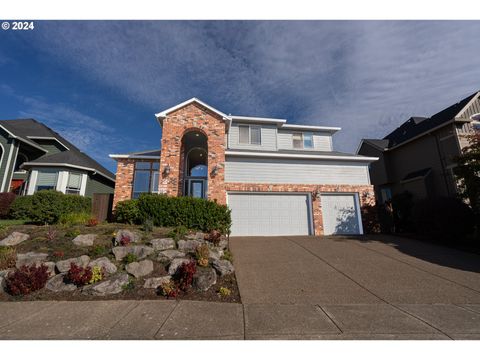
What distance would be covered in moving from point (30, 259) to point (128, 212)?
363cm

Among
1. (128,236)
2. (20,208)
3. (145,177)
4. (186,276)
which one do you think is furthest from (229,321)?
(20,208)

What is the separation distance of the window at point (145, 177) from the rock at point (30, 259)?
6266 mm

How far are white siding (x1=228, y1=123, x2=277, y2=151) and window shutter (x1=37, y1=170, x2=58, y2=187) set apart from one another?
476 inches

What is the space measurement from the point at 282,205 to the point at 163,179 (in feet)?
21.4

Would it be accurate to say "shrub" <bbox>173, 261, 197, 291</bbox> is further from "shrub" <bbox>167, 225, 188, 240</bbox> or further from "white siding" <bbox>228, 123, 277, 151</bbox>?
"white siding" <bbox>228, 123, 277, 151</bbox>

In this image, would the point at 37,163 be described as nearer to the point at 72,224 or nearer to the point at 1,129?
the point at 1,129

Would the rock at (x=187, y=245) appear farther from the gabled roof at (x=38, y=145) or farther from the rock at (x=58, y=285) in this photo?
the gabled roof at (x=38, y=145)

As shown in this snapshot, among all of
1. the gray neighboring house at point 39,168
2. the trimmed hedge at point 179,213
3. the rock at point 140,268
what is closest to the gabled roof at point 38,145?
the gray neighboring house at point 39,168

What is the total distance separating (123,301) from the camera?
4.86m

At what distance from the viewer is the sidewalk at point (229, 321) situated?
3428 mm

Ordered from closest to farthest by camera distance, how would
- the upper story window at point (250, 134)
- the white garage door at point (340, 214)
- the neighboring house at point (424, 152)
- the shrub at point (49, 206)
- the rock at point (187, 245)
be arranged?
the rock at point (187, 245)
the shrub at point (49, 206)
the white garage door at point (340, 214)
the neighboring house at point (424, 152)
the upper story window at point (250, 134)

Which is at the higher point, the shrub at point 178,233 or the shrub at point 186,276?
the shrub at point 178,233

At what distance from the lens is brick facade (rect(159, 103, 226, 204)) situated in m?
11.3

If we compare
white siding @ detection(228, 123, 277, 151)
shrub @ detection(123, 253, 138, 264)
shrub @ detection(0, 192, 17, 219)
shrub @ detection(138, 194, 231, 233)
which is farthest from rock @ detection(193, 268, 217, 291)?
shrub @ detection(0, 192, 17, 219)
